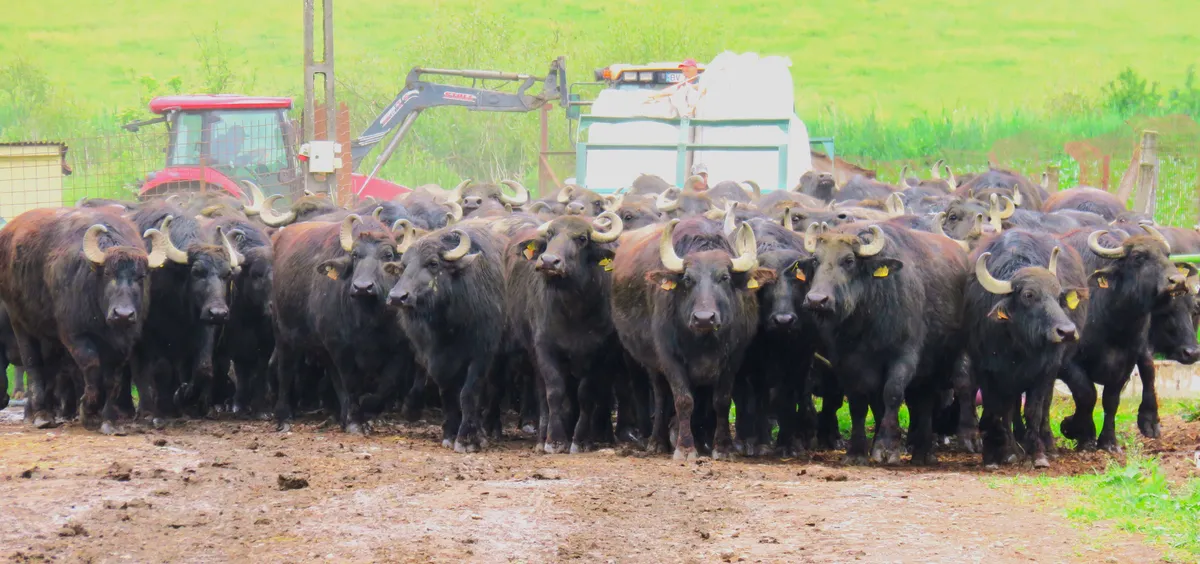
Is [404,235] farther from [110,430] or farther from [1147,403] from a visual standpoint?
[1147,403]

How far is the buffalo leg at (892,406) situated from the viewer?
11781 millimetres

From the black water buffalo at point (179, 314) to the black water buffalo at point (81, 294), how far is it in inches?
8.5

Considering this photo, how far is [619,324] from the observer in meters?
12.4

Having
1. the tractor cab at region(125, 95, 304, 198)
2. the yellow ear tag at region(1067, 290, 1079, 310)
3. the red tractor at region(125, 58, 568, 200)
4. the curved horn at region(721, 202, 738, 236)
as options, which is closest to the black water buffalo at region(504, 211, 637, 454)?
the curved horn at region(721, 202, 738, 236)

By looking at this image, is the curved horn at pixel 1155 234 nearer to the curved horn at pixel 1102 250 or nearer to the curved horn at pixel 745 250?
the curved horn at pixel 1102 250

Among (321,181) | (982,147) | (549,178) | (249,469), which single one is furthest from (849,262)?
(982,147)

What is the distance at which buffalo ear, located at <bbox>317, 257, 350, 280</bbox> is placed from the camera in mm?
13454

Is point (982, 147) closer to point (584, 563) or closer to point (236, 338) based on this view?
point (236, 338)

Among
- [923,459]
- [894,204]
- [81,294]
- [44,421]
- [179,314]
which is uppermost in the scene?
[894,204]

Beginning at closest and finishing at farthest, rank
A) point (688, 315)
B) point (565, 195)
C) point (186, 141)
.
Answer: point (688, 315) → point (565, 195) → point (186, 141)

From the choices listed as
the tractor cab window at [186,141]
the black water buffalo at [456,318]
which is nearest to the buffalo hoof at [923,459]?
the black water buffalo at [456,318]

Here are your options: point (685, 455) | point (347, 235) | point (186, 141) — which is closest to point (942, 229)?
point (685, 455)

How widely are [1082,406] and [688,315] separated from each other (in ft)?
11.2

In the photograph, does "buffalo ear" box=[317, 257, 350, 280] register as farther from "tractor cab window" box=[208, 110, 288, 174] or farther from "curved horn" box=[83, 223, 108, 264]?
"tractor cab window" box=[208, 110, 288, 174]
